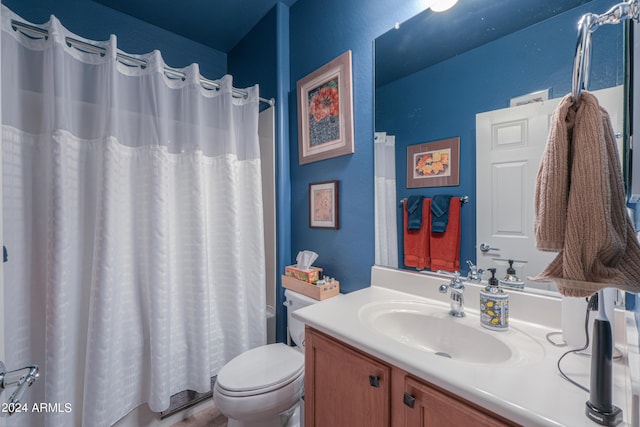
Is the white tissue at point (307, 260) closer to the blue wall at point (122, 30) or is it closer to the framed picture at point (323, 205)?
the framed picture at point (323, 205)

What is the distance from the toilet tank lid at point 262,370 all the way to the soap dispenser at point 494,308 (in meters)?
0.86

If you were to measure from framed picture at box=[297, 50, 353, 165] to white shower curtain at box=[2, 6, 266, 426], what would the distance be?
16.4 inches

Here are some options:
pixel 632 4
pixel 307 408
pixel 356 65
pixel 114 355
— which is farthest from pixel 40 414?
pixel 632 4

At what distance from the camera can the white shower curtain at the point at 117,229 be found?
1.14 m

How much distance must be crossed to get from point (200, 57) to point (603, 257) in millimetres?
2683

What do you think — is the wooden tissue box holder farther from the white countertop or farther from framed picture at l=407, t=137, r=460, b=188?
framed picture at l=407, t=137, r=460, b=188

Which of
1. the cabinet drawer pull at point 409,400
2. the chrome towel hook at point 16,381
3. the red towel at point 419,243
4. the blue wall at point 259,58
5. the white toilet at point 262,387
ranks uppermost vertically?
the blue wall at point 259,58

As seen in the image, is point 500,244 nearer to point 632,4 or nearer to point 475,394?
point 475,394

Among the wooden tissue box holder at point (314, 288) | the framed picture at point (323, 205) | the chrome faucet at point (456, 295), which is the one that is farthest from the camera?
the framed picture at point (323, 205)

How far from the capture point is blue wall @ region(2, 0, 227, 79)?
1.61m

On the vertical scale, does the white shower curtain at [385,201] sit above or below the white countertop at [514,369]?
above

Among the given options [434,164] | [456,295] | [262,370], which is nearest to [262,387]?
[262,370]

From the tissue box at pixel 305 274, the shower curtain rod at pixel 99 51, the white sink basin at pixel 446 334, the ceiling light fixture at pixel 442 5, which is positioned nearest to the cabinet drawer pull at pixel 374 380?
the white sink basin at pixel 446 334

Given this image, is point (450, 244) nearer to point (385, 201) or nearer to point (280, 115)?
point (385, 201)
